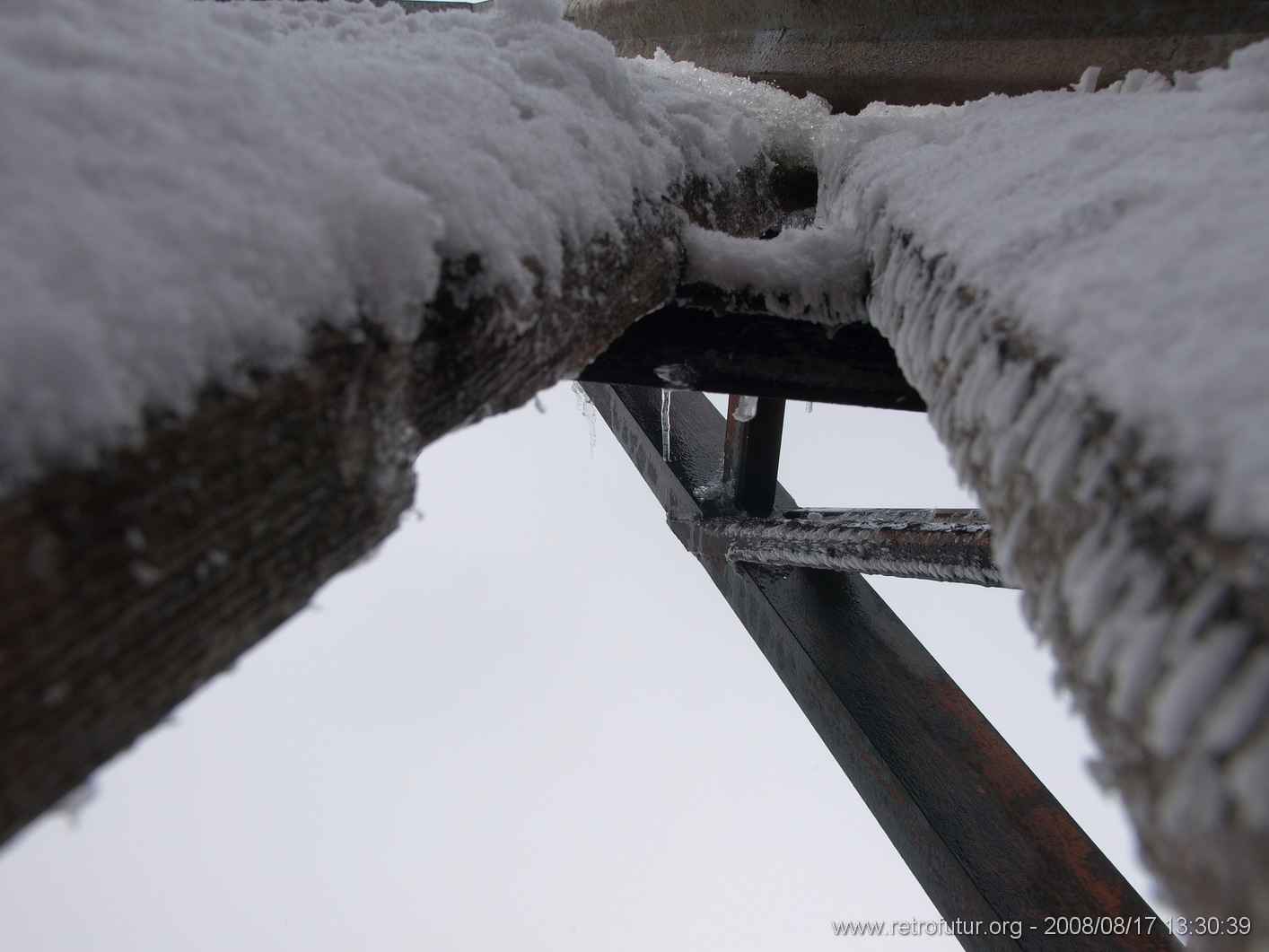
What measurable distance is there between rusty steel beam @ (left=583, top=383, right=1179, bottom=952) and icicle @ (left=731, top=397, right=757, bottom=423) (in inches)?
20.8

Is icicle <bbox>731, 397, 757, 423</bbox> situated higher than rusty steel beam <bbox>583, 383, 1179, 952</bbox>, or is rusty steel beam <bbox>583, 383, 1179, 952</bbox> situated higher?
icicle <bbox>731, 397, 757, 423</bbox>

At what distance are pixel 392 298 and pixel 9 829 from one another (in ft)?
1.54

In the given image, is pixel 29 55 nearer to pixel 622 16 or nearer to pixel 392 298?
pixel 392 298

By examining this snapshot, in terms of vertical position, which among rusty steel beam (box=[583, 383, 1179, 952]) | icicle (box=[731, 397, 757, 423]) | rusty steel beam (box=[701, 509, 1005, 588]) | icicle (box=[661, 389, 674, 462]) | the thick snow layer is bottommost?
rusty steel beam (box=[583, 383, 1179, 952])

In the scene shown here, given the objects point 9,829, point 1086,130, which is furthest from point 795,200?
point 9,829

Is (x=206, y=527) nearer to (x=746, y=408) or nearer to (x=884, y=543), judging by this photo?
(x=884, y=543)

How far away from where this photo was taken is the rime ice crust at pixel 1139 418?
45cm

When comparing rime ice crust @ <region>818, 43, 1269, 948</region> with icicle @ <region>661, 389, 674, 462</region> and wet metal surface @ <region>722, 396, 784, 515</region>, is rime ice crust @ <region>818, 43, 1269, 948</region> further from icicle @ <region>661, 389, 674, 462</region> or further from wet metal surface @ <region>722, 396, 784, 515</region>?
icicle @ <region>661, 389, 674, 462</region>

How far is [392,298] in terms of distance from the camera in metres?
0.66

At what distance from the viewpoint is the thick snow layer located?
45 cm

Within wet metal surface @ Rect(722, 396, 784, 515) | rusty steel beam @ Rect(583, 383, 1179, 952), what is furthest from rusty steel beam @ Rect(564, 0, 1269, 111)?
rusty steel beam @ Rect(583, 383, 1179, 952)

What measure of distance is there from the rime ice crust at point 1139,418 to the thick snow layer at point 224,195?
0.49 metres

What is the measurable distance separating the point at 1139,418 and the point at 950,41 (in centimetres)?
172

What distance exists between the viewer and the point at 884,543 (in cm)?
245
